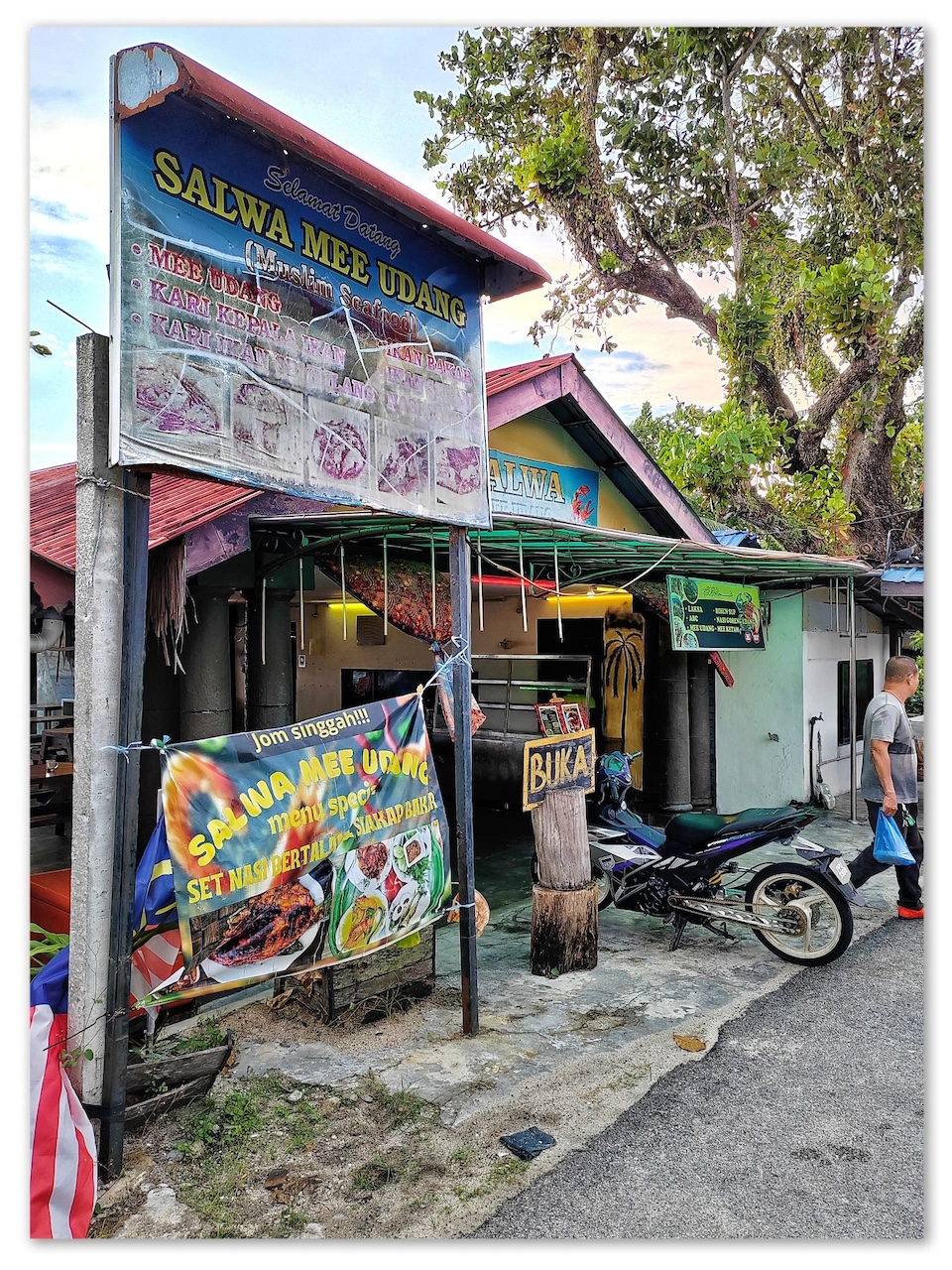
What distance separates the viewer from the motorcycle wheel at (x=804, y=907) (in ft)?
18.9

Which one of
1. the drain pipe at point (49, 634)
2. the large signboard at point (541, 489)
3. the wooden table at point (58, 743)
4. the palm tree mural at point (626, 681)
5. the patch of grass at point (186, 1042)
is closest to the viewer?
the patch of grass at point (186, 1042)

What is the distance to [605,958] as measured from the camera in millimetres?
6023

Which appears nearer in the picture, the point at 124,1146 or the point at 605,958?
the point at 124,1146

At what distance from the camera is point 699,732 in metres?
10.7

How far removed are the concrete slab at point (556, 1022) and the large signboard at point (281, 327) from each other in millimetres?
2769

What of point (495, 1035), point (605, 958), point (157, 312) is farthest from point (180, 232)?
point (605, 958)

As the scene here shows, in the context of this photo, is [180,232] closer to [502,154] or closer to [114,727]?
[114,727]

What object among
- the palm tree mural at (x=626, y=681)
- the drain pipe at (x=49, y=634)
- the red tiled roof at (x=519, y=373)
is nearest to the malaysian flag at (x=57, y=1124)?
the red tiled roof at (x=519, y=373)

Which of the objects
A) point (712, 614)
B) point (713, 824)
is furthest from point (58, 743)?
point (713, 824)

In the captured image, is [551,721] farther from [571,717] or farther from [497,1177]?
[497,1177]

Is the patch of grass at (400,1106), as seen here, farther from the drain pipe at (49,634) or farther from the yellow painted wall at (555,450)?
the drain pipe at (49,634)

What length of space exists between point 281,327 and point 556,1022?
3893 millimetres

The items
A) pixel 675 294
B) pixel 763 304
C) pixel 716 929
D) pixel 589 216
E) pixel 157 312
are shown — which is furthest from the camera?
pixel 675 294

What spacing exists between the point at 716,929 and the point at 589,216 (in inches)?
400
